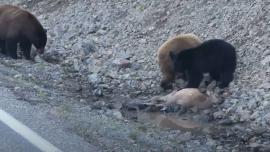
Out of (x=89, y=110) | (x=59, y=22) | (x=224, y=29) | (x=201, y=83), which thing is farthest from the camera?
(x=59, y=22)

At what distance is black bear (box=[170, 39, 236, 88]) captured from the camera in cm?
1103

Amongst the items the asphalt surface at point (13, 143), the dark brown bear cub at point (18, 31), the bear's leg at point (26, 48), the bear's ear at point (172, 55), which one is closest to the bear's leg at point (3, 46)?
the dark brown bear cub at point (18, 31)

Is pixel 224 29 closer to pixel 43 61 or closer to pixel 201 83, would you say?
pixel 201 83

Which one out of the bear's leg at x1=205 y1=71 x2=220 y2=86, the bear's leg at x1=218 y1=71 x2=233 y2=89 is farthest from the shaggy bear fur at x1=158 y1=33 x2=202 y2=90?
the bear's leg at x1=218 y1=71 x2=233 y2=89

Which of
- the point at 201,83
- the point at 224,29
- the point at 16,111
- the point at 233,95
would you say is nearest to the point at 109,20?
the point at 224,29

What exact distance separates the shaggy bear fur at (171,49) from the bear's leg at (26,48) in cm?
287

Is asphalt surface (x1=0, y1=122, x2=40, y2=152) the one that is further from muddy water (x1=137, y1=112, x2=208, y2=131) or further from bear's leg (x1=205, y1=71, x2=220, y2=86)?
bear's leg (x1=205, y1=71, x2=220, y2=86)

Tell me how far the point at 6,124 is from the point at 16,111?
62 centimetres

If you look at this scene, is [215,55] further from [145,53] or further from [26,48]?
[26,48]

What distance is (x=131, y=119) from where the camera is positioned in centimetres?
948

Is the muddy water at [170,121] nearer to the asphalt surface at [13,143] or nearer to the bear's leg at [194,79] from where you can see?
the bear's leg at [194,79]

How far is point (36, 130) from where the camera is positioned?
7527 millimetres

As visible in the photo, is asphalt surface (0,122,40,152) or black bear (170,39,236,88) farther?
black bear (170,39,236,88)

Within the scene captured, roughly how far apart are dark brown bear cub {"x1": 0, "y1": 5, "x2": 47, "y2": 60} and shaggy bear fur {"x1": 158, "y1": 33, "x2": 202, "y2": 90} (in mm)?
2809
